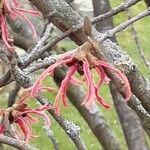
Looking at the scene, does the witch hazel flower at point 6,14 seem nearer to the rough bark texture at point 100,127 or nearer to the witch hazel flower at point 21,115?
the witch hazel flower at point 21,115

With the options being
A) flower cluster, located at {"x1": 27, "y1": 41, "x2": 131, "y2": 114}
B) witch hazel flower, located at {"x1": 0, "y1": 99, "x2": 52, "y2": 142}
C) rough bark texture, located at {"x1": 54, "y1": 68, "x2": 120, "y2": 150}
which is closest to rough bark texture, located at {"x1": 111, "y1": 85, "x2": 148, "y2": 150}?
rough bark texture, located at {"x1": 54, "y1": 68, "x2": 120, "y2": 150}

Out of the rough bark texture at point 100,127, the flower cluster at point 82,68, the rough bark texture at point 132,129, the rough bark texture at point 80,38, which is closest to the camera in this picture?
the flower cluster at point 82,68

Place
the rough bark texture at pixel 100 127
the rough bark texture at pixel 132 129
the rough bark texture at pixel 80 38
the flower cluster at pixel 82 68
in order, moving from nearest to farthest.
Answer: the flower cluster at pixel 82 68
the rough bark texture at pixel 80 38
the rough bark texture at pixel 132 129
the rough bark texture at pixel 100 127

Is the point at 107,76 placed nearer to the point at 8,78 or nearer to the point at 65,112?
the point at 8,78

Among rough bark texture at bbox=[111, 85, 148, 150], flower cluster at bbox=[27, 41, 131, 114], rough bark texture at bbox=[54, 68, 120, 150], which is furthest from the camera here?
rough bark texture at bbox=[54, 68, 120, 150]

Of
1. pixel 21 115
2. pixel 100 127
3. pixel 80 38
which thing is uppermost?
pixel 80 38

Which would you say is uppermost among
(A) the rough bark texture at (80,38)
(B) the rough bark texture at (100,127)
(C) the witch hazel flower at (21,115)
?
(A) the rough bark texture at (80,38)

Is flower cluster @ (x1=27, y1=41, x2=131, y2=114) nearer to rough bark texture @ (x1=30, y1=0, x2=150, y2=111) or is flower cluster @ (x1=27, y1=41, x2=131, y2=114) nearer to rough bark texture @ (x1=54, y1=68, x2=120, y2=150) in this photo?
rough bark texture @ (x1=30, y1=0, x2=150, y2=111)

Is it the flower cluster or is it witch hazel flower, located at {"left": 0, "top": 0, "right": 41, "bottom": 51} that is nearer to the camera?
the flower cluster

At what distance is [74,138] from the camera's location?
1.12m

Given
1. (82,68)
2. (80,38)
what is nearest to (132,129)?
(80,38)

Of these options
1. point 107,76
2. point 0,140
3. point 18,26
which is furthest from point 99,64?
point 18,26

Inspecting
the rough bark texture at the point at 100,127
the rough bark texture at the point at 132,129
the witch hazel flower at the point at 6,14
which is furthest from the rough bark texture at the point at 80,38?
the rough bark texture at the point at 100,127

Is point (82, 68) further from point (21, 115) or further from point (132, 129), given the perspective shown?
point (132, 129)
